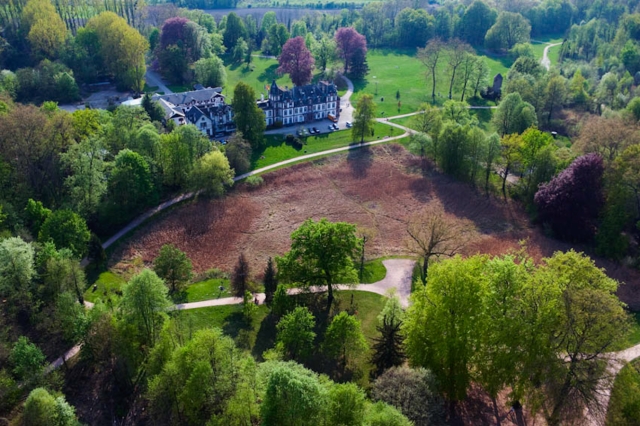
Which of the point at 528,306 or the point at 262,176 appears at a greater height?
the point at 528,306

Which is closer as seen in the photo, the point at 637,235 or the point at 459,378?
the point at 459,378

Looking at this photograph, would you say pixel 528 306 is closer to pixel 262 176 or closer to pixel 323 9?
pixel 262 176

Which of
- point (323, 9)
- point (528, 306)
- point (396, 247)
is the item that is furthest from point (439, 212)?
point (323, 9)

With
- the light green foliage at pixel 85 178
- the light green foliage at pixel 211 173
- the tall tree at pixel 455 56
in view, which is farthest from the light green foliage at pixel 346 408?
the tall tree at pixel 455 56

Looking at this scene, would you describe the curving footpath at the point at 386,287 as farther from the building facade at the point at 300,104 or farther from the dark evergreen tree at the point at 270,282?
the building facade at the point at 300,104

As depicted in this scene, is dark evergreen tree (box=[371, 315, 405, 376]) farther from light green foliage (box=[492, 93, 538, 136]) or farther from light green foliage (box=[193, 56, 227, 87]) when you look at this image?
light green foliage (box=[193, 56, 227, 87])

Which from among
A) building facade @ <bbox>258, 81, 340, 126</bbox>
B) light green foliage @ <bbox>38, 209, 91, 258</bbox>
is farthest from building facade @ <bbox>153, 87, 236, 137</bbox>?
light green foliage @ <bbox>38, 209, 91, 258</bbox>

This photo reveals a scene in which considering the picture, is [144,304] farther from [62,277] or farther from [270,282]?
[270,282]
